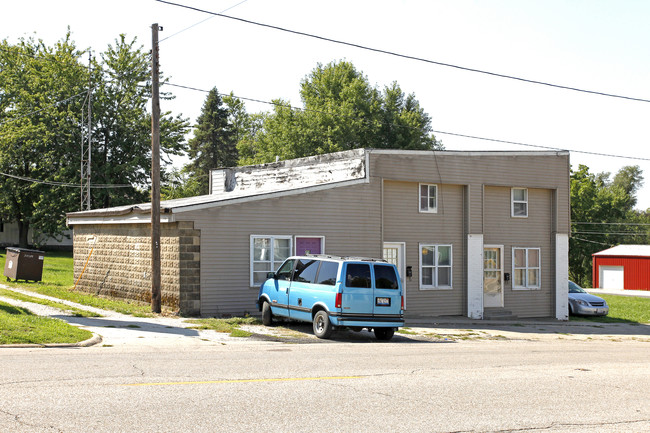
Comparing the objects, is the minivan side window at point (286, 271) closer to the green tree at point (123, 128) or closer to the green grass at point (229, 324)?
the green grass at point (229, 324)

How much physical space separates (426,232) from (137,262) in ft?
32.7

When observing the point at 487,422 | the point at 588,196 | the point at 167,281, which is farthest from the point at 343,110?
the point at 487,422

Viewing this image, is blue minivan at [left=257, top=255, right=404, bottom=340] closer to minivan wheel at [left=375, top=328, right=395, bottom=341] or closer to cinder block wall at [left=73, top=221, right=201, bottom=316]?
minivan wheel at [left=375, top=328, right=395, bottom=341]

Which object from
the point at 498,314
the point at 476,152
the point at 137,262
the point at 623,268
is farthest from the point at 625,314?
the point at 623,268

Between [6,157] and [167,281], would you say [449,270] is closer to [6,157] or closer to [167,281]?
[167,281]

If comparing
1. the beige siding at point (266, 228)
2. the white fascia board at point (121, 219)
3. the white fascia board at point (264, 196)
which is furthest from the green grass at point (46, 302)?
the white fascia board at point (264, 196)

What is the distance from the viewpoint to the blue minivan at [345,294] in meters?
16.4

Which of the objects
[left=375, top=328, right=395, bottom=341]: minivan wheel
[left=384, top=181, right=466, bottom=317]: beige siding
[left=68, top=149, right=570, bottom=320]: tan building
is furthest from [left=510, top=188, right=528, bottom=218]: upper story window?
[left=375, top=328, right=395, bottom=341]: minivan wheel

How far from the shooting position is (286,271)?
18.2 meters

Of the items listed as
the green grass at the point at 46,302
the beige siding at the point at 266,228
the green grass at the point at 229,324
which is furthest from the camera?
the beige siding at the point at 266,228

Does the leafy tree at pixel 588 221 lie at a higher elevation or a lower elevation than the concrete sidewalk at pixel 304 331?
higher

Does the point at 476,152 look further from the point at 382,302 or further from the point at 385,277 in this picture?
the point at 382,302

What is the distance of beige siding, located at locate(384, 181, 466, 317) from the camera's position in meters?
24.6

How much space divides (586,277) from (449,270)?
6964 centimetres
